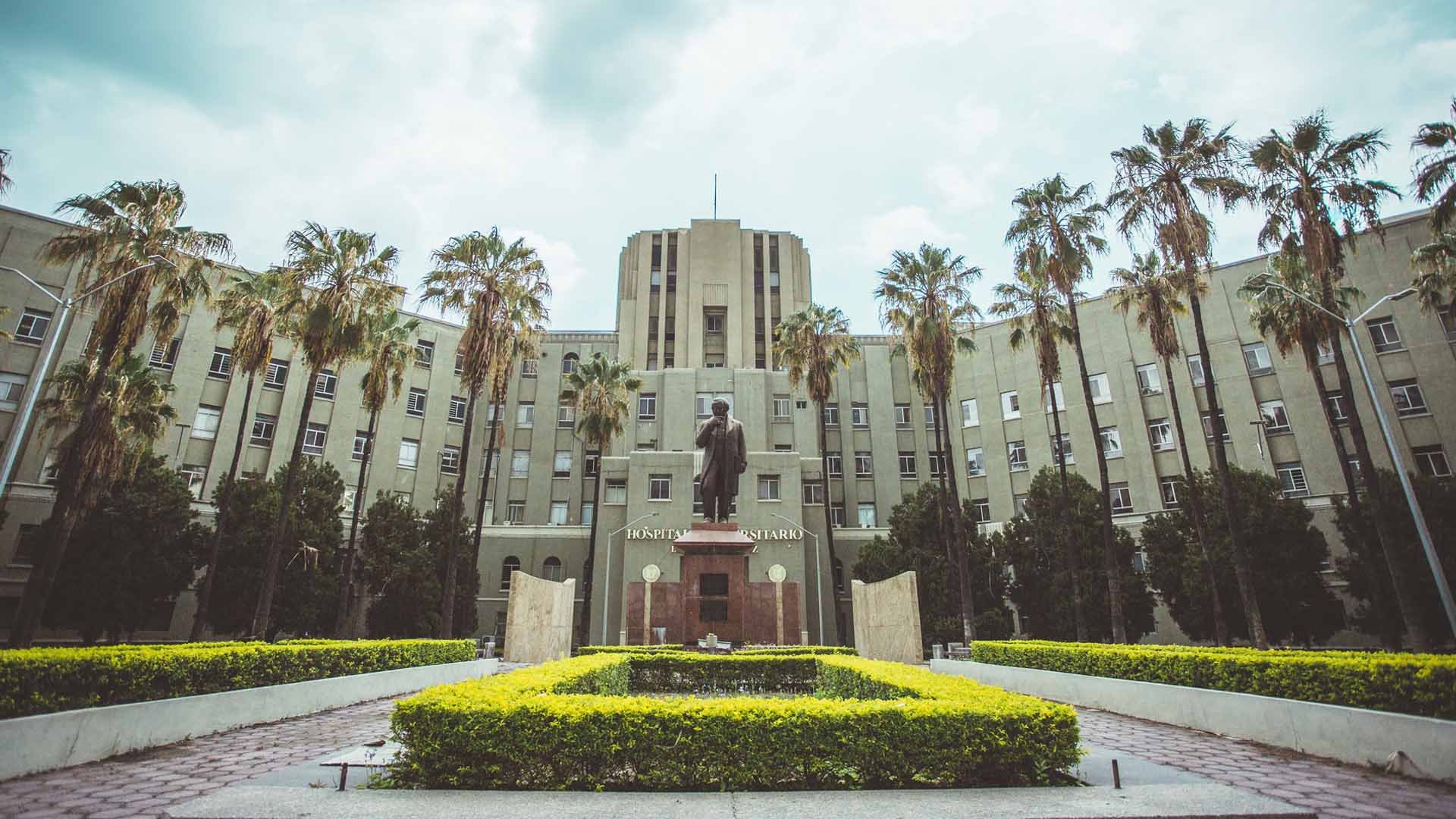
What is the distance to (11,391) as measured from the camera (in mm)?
32031

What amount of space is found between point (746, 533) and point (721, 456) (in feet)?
56.5

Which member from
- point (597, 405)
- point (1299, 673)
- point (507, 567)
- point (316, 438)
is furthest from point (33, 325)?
point (1299, 673)

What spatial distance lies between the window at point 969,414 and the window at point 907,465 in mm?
4334

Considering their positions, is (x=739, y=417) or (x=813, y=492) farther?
(x=739, y=417)

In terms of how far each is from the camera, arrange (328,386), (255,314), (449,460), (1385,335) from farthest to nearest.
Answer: (449,460) → (328,386) → (1385,335) → (255,314)

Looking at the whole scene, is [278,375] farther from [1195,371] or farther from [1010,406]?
[1195,371]

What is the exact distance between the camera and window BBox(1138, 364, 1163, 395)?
38250mm

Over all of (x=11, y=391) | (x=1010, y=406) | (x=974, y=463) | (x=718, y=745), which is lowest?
(x=718, y=745)

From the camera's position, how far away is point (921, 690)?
27.5ft

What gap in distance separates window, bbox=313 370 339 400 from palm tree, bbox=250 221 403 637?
22.6m

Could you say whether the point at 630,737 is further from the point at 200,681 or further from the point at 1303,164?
the point at 1303,164

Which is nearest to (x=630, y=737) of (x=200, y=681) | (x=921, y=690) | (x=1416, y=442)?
(x=921, y=690)

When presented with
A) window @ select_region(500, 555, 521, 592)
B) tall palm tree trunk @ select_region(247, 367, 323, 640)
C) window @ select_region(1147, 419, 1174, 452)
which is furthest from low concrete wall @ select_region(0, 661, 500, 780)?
window @ select_region(1147, 419, 1174, 452)

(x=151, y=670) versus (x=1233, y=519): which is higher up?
(x=1233, y=519)
